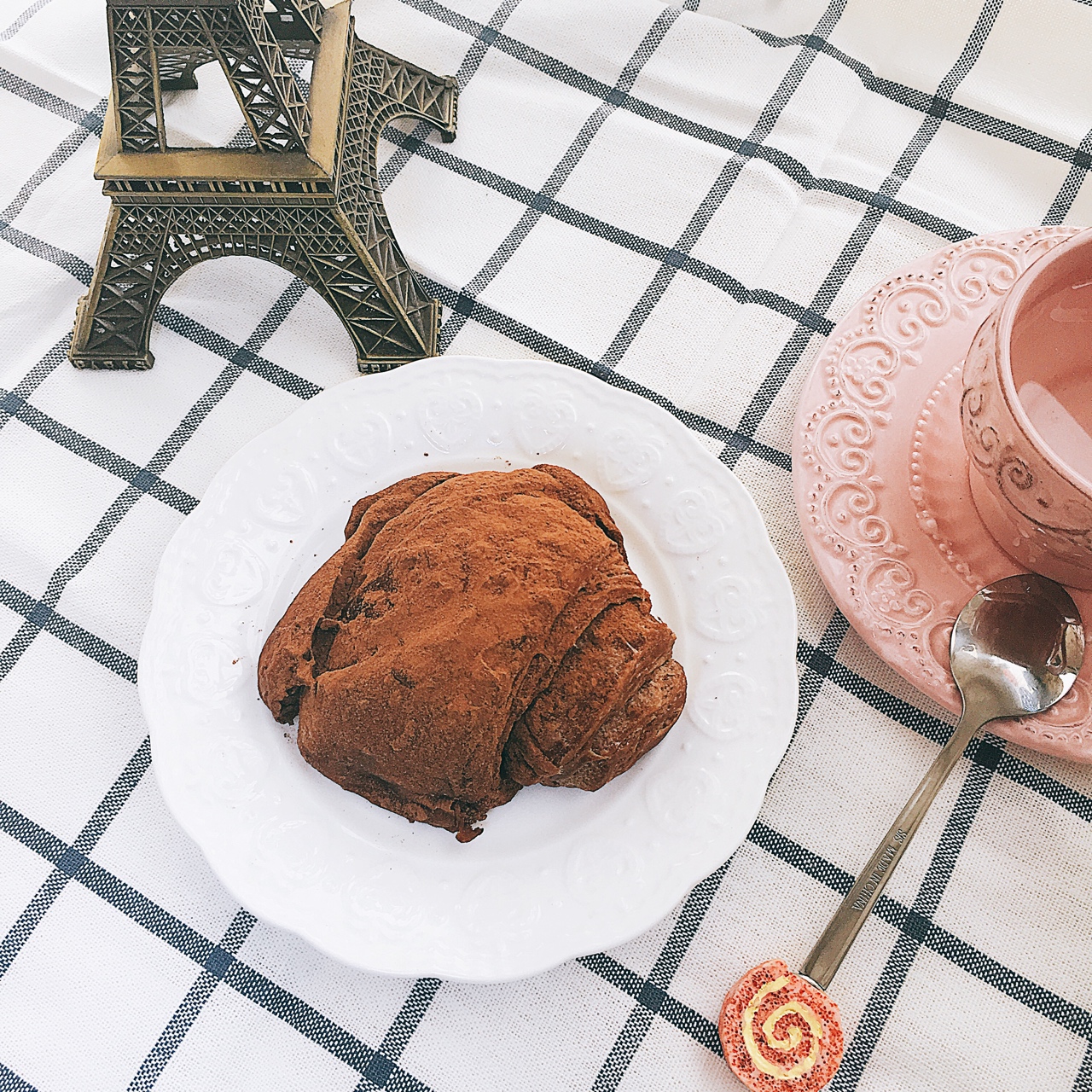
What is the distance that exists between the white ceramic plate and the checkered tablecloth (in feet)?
0.31

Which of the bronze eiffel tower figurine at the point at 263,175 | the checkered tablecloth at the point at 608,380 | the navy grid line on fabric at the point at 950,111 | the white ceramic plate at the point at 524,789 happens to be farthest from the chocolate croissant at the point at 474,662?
the navy grid line on fabric at the point at 950,111

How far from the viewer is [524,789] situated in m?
0.83

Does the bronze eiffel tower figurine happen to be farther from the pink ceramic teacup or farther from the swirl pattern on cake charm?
the swirl pattern on cake charm

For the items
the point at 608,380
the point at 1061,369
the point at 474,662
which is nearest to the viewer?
the point at 474,662

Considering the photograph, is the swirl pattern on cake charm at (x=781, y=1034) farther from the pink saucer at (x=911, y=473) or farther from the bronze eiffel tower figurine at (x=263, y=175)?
the bronze eiffel tower figurine at (x=263, y=175)

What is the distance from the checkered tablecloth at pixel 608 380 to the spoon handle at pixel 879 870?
4 centimetres

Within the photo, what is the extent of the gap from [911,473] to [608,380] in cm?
33

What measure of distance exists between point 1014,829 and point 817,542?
316 millimetres

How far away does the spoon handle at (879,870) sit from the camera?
807 mm

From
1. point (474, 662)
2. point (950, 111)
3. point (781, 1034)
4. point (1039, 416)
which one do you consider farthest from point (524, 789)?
point (950, 111)

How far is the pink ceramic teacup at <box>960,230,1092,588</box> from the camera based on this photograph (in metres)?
0.71

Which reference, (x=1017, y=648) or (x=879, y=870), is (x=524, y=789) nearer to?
(x=879, y=870)

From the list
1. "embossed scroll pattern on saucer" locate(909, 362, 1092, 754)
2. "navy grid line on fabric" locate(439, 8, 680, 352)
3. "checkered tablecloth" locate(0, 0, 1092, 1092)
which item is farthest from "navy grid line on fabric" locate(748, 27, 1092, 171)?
"embossed scroll pattern on saucer" locate(909, 362, 1092, 754)

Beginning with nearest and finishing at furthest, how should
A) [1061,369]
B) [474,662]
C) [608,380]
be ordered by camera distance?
1. [474,662]
2. [1061,369]
3. [608,380]
